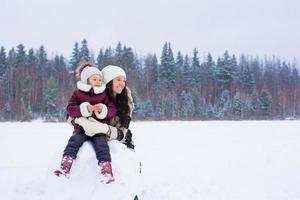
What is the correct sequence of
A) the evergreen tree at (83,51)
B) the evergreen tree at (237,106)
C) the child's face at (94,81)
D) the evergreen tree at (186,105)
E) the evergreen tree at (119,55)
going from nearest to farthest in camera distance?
the child's face at (94,81) → the evergreen tree at (186,105) → the evergreen tree at (237,106) → the evergreen tree at (83,51) → the evergreen tree at (119,55)

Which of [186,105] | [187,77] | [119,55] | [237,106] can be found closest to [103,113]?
[186,105]

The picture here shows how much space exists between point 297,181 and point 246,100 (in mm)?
57789

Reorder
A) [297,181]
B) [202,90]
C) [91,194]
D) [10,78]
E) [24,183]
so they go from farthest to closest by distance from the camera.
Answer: [202,90], [10,78], [297,181], [24,183], [91,194]

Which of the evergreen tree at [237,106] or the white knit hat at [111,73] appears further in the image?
the evergreen tree at [237,106]

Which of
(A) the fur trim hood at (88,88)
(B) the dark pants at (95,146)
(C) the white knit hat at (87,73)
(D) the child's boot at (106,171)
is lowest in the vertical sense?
(D) the child's boot at (106,171)

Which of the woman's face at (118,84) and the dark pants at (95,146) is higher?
the woman's face at (118,84)

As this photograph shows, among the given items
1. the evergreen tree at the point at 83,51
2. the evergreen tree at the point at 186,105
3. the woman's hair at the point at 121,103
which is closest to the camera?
the woman's hair at the point at 121,103

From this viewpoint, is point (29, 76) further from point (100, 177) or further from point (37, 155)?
point (100, 177)

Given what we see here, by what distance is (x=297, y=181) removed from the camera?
321 inches

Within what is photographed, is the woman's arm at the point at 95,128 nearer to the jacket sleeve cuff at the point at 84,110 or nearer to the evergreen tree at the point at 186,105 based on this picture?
the jacket sleeve cuff at the point at 84,110

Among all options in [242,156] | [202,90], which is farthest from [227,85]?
[242,156]

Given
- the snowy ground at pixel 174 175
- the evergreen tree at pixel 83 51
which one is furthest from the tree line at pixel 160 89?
the snowy ground at pixel 174 175

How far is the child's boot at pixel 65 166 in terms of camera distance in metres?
4.74

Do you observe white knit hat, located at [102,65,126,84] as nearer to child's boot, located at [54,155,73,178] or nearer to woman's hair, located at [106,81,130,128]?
woman's hair, located at [106,81,130,128]
